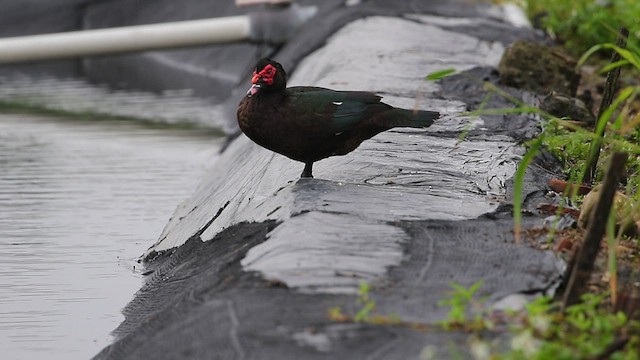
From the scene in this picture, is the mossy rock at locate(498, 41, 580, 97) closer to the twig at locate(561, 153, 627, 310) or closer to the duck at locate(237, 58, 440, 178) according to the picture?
the duck at locate(237, 58, 440, 178)

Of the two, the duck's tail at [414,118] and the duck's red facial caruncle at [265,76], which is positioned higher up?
the duck's red facial caruncle at [265,76]

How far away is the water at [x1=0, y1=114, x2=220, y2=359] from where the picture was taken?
5441mm

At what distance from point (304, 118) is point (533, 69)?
346cm

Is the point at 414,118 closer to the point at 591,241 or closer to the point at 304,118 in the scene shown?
the point at 304,118

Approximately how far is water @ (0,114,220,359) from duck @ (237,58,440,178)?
107cm

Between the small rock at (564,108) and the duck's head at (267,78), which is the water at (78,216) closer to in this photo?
the duck's head at (267,78)

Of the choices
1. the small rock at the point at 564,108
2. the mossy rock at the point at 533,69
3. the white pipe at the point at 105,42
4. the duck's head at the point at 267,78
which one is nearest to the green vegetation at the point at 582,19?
the mossy rock at the point at 533,69

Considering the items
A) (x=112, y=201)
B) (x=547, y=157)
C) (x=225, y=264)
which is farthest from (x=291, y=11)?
(x=225, y=264)

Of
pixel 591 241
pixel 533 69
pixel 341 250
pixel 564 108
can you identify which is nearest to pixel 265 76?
pixel 341 250

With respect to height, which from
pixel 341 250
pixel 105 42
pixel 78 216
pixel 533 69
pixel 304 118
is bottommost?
pixel 78 216

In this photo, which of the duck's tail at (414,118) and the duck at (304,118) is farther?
the duck's tail at (414,118)

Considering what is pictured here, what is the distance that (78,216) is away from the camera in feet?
25.2

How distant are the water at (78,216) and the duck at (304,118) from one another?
1068mm

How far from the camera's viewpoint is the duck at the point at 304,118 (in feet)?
17.0
